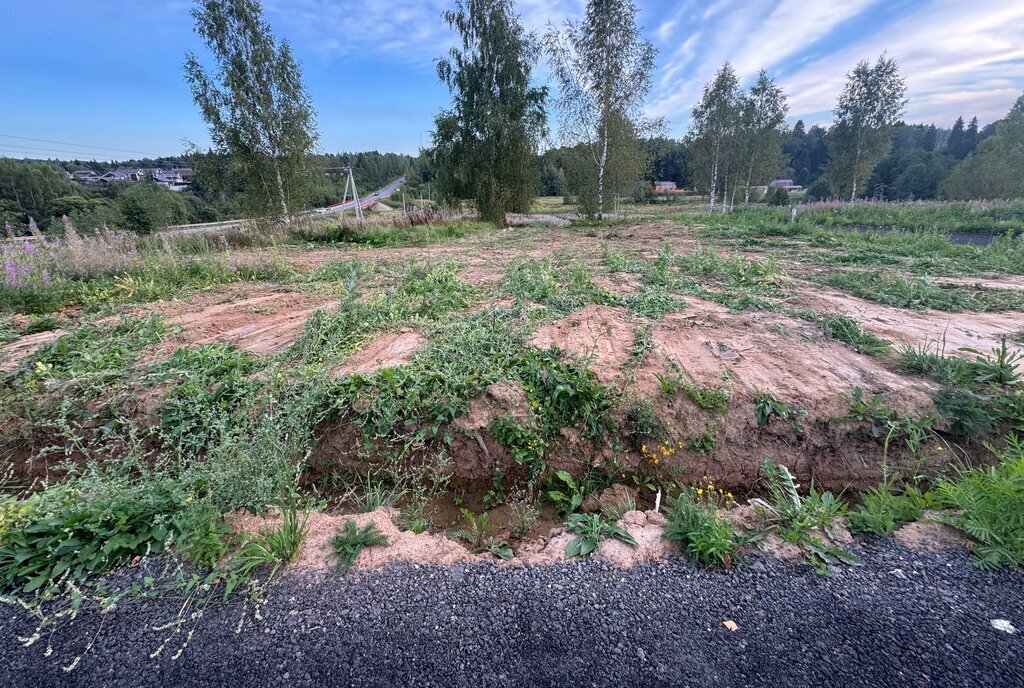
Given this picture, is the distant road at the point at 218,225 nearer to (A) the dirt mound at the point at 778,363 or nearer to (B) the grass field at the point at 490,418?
(B) the grass field at the point at 490,418

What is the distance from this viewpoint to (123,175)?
4972 cm

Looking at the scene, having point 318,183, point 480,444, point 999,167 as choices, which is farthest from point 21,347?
point 999,167

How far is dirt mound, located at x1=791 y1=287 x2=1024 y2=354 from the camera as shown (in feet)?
13.8

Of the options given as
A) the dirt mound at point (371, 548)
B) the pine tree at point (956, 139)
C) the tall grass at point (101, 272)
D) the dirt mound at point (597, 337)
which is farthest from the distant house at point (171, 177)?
the pine tree at point (956, 139)

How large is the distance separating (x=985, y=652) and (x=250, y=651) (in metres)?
2.75

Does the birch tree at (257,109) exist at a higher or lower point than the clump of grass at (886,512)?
higher

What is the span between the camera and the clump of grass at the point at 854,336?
157 inches

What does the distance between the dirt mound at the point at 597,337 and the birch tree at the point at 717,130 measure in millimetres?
23782

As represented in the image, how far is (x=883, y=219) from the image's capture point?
15742 mm

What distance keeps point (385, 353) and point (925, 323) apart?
5.78 metres

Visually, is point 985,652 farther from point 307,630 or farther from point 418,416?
point 418,416

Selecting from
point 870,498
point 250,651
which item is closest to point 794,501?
point 870,498

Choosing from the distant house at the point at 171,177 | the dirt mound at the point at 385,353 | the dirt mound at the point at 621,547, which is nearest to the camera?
the dirt mound at the point at 621,547

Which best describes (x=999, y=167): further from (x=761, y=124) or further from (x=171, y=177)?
(x=171, y=177)
